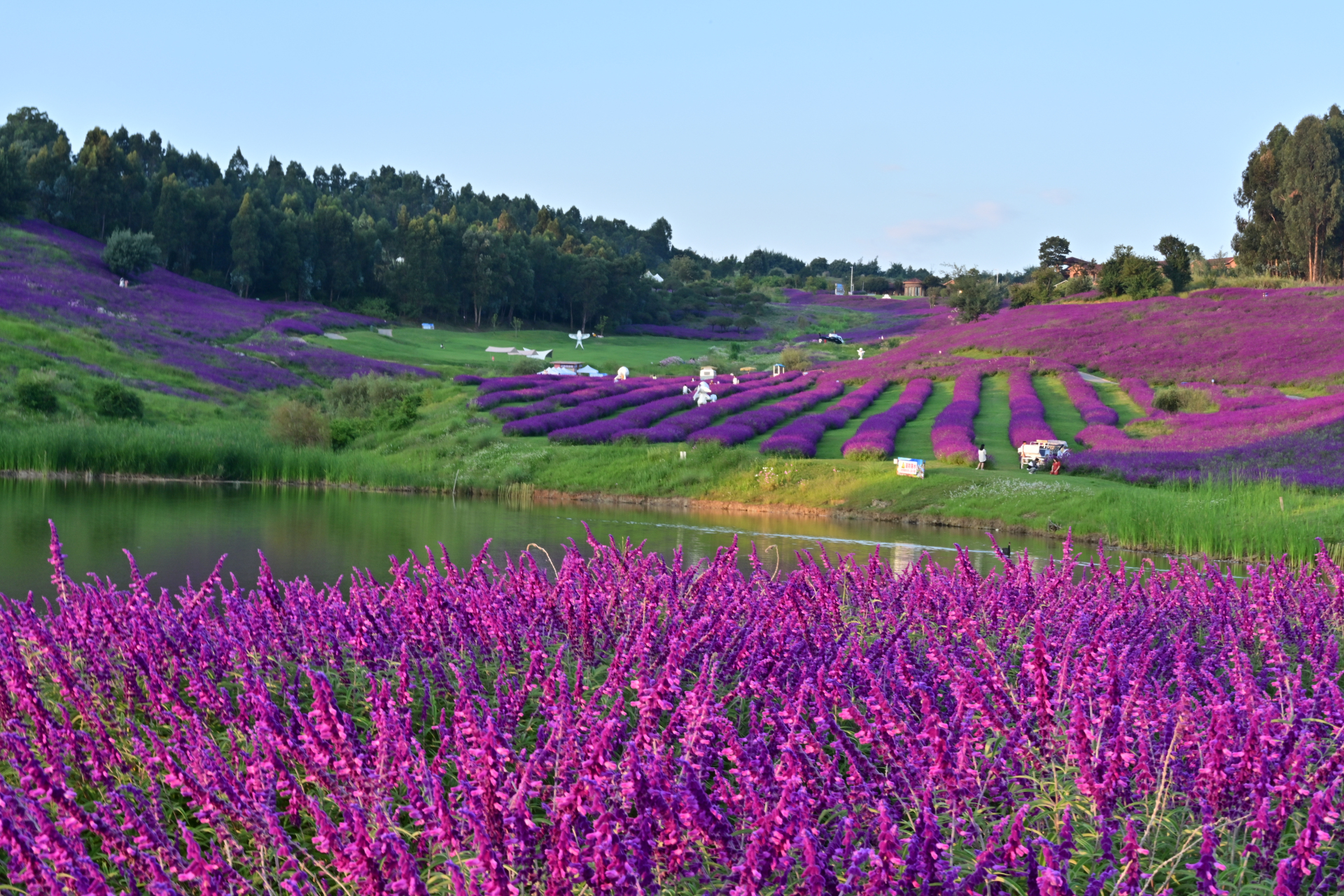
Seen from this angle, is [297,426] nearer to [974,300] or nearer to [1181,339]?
[1181,339]

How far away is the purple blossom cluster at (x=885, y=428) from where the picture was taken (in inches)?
1104

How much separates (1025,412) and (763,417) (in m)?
7.70

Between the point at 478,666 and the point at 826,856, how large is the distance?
2792 mm

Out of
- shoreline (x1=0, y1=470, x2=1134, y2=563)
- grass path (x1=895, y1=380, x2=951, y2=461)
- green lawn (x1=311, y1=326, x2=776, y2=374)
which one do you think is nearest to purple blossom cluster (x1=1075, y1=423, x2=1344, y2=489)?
shoreline (x1=0, y1=470, x2=1134, y2=563)

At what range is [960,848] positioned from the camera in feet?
11.2

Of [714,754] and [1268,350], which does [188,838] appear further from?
[1268,350]

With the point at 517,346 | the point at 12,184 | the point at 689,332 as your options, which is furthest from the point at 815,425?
the point at 12,184

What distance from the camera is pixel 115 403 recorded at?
32312mm

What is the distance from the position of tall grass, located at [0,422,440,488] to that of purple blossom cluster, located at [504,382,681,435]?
4020mm

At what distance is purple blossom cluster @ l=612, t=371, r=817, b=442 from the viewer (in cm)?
3145

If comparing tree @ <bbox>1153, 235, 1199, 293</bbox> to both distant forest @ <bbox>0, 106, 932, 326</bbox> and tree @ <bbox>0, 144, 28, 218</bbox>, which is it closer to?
distant forest @ <bbox>0, 106, 932, 326</bbox>

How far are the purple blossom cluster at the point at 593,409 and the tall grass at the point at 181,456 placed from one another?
4020mm

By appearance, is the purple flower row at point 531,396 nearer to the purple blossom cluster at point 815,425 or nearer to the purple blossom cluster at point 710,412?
the purple blossom cluster at point 710,412

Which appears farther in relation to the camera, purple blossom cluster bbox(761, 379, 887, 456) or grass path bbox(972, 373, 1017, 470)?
purple blossom cluster bbox(761, 379, 887, 456)
